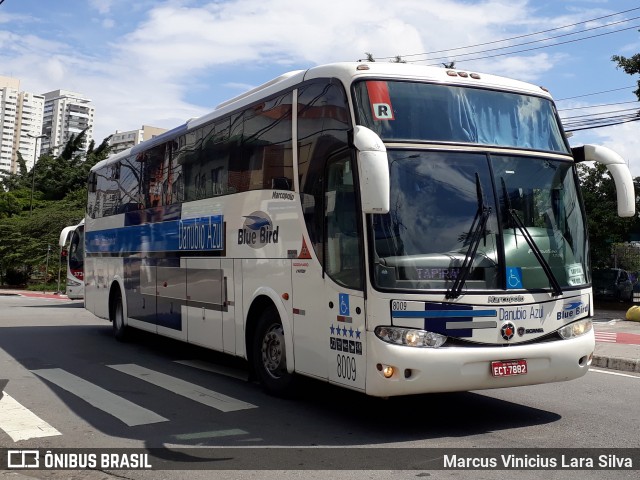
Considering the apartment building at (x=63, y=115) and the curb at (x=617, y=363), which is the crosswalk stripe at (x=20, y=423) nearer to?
the curb at (x=617, y=363)

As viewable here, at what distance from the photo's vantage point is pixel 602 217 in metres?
23.9

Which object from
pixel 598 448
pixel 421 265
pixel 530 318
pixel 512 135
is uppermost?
pixel 512 135

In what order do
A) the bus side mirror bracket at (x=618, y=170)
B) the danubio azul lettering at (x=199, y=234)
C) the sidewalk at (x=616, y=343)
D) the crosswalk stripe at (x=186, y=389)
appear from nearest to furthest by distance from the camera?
the bus side mirror bracket at (x=618, y=170) < the crosswalk stripe at (x=186, y=389) < the danubio azul lettering at (x=199, y=234) < the sidewalk at (x=616, y=343)

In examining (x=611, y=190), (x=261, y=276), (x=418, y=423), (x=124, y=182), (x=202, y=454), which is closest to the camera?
(x=202, y=454)

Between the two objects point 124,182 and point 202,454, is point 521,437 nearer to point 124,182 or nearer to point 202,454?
point 202,454

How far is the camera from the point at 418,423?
287 inches

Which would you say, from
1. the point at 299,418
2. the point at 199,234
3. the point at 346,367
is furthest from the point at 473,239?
the point at 199,234

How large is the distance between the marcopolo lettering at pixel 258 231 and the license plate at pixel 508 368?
3056 mm

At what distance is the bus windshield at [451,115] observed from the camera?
22.9ft

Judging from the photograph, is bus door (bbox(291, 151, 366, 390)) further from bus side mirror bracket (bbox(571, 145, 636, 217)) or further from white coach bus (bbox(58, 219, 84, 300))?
white coach bus (bbox(58, 219, 84, 300))

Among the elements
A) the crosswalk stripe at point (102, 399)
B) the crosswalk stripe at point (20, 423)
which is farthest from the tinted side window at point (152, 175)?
the crosswalk stripe at point (20, 423)

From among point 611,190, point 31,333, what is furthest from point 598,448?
point 611,190

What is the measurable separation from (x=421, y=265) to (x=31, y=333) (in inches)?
479

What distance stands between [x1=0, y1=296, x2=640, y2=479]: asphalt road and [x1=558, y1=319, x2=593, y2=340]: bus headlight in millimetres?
931
